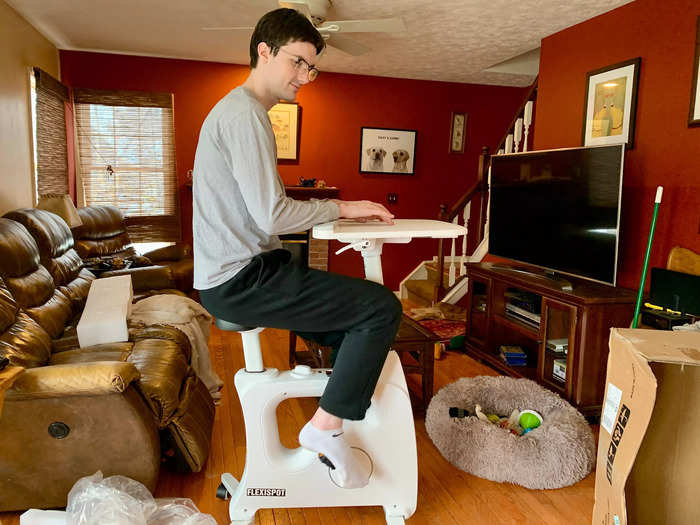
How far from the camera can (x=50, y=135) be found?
14.2 ft

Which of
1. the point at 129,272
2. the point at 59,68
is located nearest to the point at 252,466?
the point at 129,272

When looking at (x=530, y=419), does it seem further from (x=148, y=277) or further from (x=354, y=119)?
(x=354, y=119)

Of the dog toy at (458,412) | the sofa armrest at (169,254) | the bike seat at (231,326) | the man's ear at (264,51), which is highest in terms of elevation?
the man's ear at (264,51)

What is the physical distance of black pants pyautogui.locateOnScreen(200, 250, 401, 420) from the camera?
1.47m

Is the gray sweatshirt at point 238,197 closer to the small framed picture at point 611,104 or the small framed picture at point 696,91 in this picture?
the small framed picture at point 696,91

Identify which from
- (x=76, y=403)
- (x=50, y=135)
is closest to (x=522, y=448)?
(x=76, y=403)

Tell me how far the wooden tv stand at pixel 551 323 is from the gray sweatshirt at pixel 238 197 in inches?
70.6

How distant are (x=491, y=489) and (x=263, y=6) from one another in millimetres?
3108

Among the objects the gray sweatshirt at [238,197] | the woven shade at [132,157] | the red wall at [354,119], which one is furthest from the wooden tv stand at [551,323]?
the woven shade at [132,157]

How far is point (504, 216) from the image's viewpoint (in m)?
3.57

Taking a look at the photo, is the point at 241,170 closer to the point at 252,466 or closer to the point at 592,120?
the point at 252,466

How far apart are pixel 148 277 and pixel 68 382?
7.01 feet

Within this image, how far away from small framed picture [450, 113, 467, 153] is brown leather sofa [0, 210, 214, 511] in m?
4.16

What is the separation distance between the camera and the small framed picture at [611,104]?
3109 millimetres
